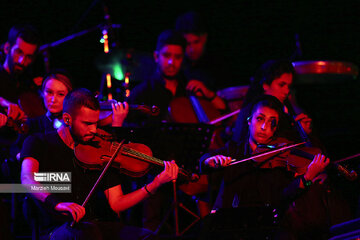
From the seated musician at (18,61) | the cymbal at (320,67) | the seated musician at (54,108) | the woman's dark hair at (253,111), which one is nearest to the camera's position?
the seated musician at (54,108)

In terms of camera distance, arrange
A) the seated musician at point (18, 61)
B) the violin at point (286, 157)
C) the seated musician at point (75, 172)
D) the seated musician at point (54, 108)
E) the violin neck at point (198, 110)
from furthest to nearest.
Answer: the violin neck at point (198, 110) → the seated musician at point (18, 61) → the seated musician at point (54, 108) → the violin at point (286, 157) → the seated musician at point (75, 172)

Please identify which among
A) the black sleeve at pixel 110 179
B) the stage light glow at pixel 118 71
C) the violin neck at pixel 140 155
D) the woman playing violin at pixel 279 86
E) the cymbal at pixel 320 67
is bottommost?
the black sleeve at pixel 110 179

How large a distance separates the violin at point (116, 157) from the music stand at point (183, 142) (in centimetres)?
36

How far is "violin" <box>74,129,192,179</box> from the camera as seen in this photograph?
2670mm

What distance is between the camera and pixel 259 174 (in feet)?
10.5

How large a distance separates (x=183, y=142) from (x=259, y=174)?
1.77 feet

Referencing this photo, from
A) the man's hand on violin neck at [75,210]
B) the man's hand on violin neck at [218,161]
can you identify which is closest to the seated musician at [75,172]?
the man's hand on violin neck at [75,210]

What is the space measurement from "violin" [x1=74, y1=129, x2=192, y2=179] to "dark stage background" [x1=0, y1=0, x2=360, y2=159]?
2.41 meters

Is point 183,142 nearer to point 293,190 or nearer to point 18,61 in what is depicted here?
point 293,190

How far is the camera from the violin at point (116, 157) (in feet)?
8.76

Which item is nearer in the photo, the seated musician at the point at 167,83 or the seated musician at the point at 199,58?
the seated musician at the point at 167,83

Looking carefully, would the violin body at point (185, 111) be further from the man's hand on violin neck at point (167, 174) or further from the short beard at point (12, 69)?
the short beard at point (12, 69)

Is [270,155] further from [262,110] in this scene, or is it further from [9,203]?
[9,203]

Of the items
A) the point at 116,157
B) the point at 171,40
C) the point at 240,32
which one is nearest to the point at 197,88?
the point at 171,40
